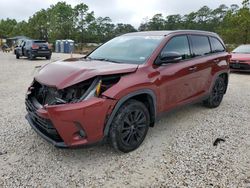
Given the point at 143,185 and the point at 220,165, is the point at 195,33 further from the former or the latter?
the point at 143,185

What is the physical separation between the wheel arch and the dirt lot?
1.59 feet

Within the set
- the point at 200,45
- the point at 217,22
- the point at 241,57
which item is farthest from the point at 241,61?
the point at 217,22

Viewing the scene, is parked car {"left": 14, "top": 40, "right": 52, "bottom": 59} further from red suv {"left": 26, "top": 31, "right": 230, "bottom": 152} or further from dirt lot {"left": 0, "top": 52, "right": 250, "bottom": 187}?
red suv {"left": 26, "top": 31, "right": 230, "bottom": 152}

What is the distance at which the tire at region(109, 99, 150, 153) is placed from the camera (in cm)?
329

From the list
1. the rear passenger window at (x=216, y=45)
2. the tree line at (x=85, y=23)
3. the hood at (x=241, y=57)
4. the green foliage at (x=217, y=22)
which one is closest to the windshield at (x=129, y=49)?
the rear passenger window at (x=216, y=45)

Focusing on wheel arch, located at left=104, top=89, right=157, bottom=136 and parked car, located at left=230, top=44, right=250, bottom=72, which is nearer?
wheel arch, located at left=104, top=89, right=157, bottom=136

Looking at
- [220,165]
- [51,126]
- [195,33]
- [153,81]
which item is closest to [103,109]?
[51,126]

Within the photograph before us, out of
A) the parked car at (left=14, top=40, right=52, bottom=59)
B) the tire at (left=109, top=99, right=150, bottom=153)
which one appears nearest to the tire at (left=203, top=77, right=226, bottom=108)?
the tire at (left=109, top=99, right=150, bottom=153)

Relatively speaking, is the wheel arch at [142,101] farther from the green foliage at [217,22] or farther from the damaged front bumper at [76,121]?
the green foliage at [217,22]

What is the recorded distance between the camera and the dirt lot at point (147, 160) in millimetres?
2961

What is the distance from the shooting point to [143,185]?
289cm

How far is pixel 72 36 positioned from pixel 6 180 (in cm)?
4988

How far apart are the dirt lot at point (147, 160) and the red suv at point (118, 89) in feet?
1.10

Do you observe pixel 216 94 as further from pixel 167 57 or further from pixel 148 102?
pixel 148 102
